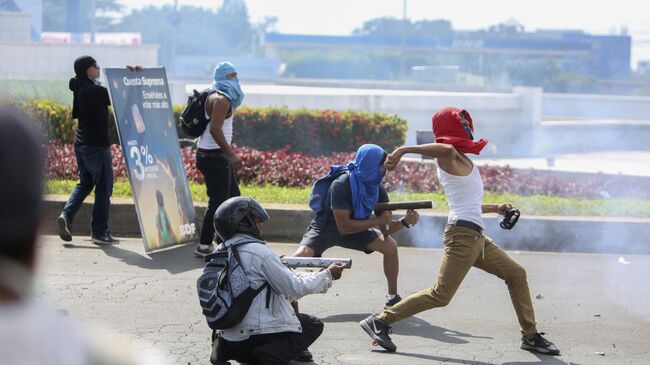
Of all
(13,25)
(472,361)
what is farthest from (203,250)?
(13,25)

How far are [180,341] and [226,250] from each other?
115cm

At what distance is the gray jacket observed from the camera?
18.0ft

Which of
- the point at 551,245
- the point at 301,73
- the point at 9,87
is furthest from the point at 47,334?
the point at 301,73

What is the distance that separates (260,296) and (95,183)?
13.3 feet

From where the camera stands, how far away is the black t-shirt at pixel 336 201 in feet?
22.7

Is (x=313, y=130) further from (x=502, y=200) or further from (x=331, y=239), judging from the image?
(x=331, y=239)

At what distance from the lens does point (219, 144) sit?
8562mm

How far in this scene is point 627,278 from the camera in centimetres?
879

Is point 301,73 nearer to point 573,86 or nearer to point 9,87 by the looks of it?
point 573,86

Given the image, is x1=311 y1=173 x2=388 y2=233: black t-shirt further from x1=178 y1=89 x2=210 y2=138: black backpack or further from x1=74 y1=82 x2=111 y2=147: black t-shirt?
x1=74 y1=82 x2=111 y2=147: black t-shirt

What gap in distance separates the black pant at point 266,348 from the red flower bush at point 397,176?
6320 mm

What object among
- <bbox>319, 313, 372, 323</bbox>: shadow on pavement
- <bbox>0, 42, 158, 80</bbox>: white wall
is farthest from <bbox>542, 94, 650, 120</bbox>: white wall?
<bbox>319, 313, 372, 323</bbox>: shadow on pavement

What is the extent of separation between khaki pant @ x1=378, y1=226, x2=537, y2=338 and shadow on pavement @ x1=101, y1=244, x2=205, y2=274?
266cm

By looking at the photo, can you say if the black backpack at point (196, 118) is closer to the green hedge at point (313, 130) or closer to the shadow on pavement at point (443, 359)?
the shadow on pavement at point (443, 359)
